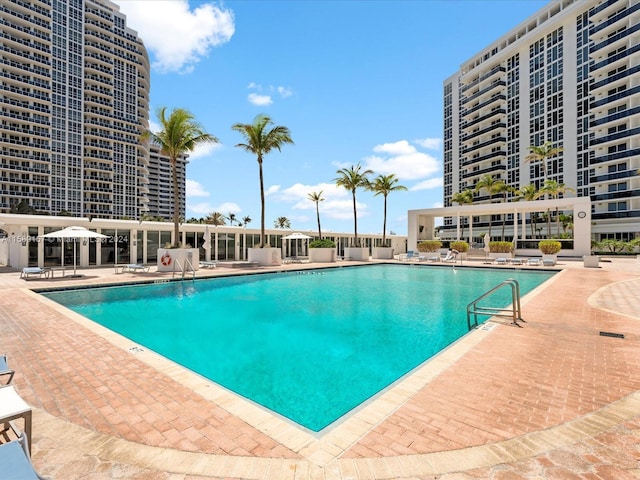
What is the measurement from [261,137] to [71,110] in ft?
178

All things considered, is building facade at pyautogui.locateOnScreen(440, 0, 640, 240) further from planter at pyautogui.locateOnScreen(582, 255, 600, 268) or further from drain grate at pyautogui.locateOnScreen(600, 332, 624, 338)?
drain grate at pyautogui.locateOnScreen(600, 332, 624, 338)

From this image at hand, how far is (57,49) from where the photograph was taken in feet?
177

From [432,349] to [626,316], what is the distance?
4741mm

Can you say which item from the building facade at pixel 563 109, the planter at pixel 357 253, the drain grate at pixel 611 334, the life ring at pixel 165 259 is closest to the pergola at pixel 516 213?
the planter at pixel 357 253

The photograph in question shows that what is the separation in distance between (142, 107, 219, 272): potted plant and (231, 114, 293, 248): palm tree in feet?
10.4

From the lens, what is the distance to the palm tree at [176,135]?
17.2 meters

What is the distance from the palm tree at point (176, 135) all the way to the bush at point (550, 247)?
2584 centimetres

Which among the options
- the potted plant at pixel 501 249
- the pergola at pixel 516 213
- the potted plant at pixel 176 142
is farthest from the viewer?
the potted plant at pixel 501 249

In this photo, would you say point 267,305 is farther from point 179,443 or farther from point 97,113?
point 97,113

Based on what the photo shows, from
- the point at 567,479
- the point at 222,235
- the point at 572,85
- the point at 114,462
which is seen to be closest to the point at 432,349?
the point at 567,479

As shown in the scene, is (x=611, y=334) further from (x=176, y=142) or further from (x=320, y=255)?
(x=320, y=255)

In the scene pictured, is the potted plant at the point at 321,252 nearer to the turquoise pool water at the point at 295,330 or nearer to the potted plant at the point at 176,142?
the potted plant at the point at 176,142

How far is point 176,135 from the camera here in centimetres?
1750

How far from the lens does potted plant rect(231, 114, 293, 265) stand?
68.4 feet
